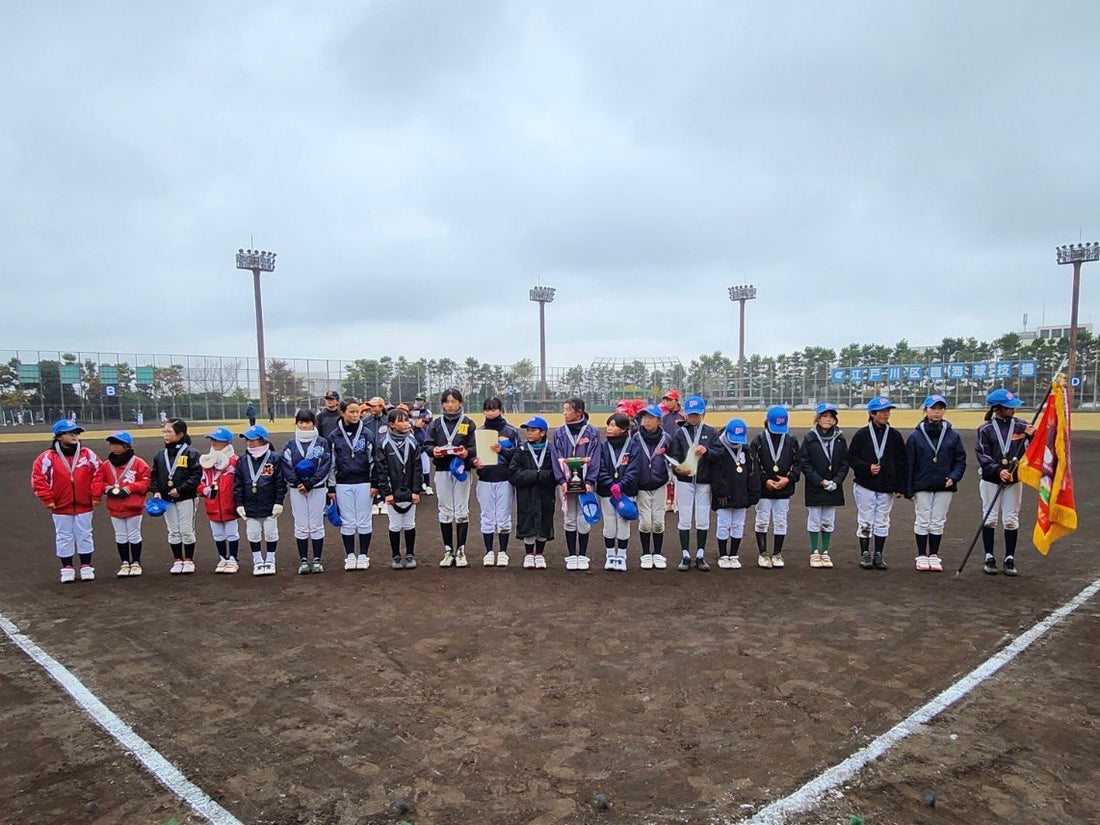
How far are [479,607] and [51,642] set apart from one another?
3.53 meters

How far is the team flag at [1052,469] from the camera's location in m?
6.40

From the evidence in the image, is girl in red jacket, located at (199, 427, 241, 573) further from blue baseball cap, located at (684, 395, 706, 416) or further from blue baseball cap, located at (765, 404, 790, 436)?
blue baseball cap, located at (765, 404, 790, 436)

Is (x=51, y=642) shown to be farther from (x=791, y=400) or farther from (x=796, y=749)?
(x=791, y=400)

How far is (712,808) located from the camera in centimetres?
296

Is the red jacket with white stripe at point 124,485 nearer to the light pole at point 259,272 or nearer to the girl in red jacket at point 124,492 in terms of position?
the girl in red jacket at point 124,492

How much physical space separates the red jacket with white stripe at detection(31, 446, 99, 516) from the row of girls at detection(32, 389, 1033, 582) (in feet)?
0.05

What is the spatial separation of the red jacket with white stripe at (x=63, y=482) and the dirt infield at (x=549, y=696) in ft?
2.97

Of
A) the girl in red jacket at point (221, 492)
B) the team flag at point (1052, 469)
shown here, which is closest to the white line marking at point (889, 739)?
the team flag at point (1052, 469)

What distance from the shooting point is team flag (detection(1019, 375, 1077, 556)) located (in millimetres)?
6398

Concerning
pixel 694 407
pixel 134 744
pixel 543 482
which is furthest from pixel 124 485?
pixel 694 407

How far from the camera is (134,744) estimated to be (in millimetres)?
3566

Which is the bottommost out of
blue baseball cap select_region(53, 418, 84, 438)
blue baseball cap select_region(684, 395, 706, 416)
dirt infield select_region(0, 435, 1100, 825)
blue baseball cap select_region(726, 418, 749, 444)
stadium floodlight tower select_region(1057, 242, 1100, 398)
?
dirt infield select_region(0, 435, 1100, 825)

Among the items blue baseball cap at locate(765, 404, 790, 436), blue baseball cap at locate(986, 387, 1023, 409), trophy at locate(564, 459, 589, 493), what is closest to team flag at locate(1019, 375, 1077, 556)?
blue baseball cap at locate(986, 387, 1023, 409)

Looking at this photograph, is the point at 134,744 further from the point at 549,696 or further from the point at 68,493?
the point at 68,493
